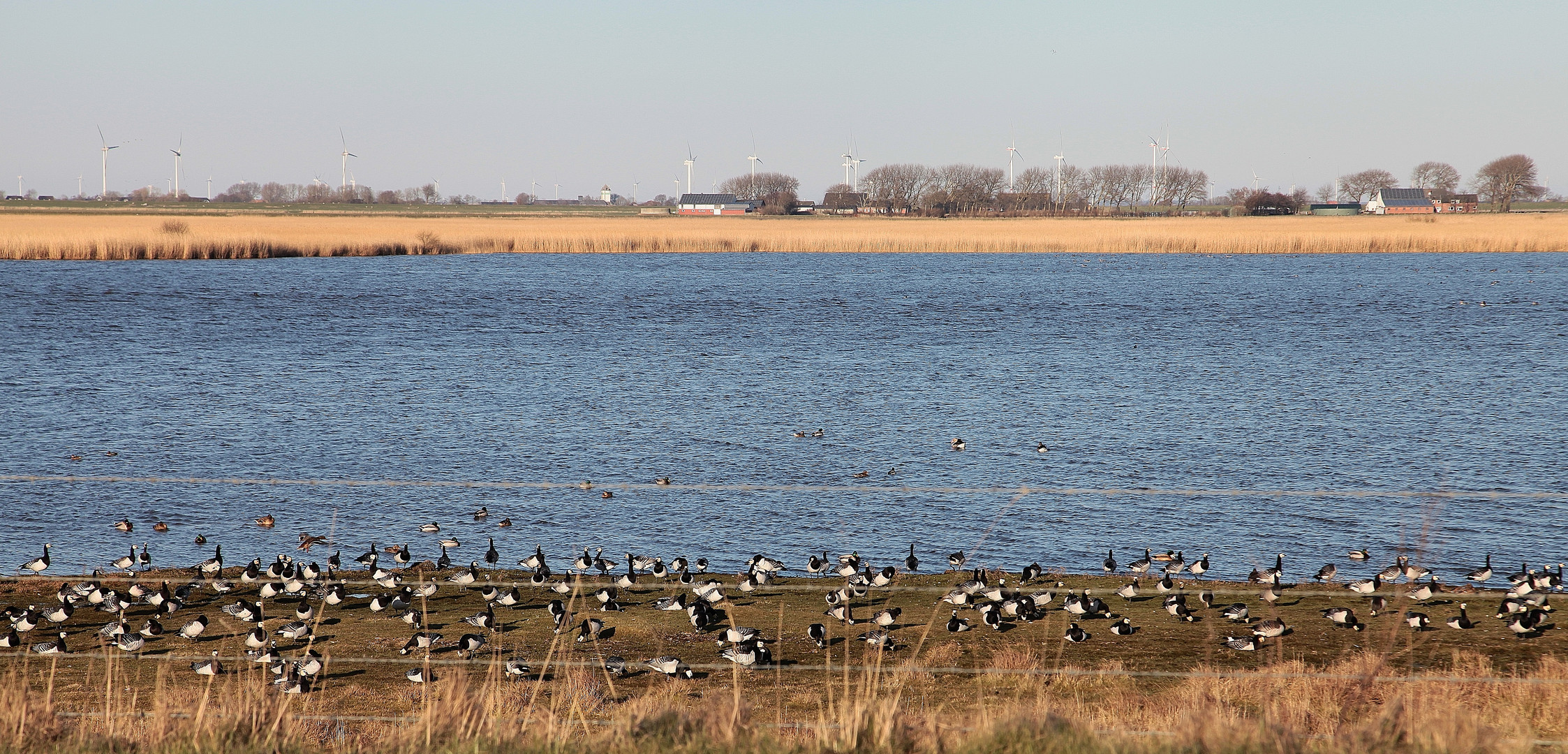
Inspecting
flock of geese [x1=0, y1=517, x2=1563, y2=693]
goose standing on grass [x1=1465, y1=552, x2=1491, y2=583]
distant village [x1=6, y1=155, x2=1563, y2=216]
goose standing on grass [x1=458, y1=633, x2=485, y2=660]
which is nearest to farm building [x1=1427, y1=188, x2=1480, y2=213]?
distant village [x1=6, y1=155, x2=1563, y2=216]

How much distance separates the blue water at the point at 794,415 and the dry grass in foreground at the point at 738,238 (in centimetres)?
1594

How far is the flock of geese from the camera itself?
11648mm

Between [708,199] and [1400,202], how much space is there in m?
98.7

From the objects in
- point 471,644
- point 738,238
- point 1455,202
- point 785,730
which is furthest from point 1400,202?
point 785,730

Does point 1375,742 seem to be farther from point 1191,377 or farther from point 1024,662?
point 1191,377

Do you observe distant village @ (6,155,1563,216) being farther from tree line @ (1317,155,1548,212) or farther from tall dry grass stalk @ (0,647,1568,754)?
tall dry grass stalk @ (0,647,1568,754)

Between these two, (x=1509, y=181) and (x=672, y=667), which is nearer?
(x=672, y=667)

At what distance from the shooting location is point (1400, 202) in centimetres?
15962

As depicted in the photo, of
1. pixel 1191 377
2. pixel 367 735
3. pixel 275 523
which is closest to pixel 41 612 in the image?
pixel 275 523

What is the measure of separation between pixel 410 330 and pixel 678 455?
993 inches

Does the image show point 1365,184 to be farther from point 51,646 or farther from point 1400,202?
point 51,646

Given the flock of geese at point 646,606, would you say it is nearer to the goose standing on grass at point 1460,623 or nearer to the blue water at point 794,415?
the goose standing on grass at point 1460,623

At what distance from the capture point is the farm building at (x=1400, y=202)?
15638cm

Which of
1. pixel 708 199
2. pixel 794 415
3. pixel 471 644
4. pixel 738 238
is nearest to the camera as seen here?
pixel 471 644
